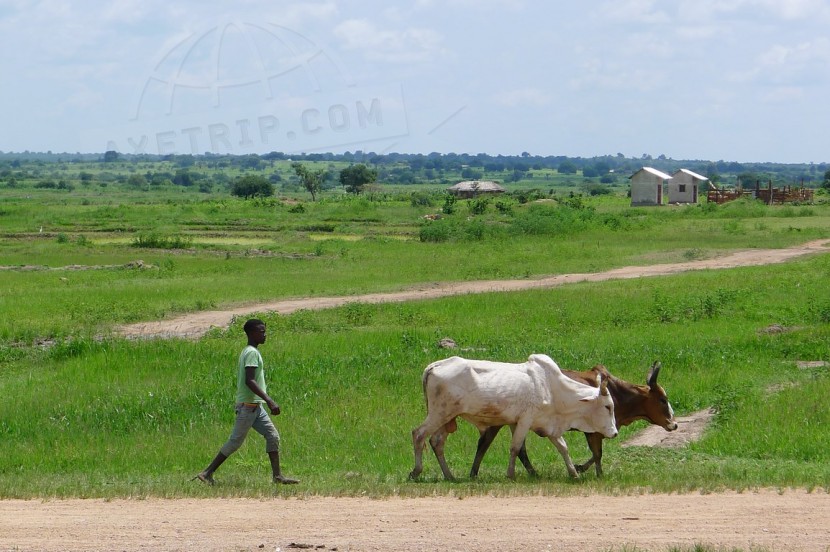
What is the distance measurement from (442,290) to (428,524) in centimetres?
2231

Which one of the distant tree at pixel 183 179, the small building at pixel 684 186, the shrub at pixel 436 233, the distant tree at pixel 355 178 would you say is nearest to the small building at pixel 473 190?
the small building at pixel 684 186

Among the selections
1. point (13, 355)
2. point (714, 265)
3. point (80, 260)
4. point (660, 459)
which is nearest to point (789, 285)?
point (714, 265)

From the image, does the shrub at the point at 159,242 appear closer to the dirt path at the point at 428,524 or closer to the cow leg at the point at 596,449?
the cow leg at the point at 596,449

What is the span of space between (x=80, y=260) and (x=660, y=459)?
106 ft

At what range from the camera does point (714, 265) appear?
3678 cm

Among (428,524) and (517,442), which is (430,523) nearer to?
(428,524)

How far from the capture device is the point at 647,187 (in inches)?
3086

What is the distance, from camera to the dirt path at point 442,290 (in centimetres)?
2503

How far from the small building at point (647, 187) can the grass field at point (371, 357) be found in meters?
32.5

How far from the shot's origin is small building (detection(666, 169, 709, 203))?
7969 centimetres

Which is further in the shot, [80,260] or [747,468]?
[80,260]

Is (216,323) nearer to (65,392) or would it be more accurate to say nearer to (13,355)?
(13,355)

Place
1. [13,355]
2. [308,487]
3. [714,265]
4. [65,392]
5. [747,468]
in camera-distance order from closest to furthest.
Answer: [308,487] < [747,468] < [65,392] < [13,355] < [714,265]

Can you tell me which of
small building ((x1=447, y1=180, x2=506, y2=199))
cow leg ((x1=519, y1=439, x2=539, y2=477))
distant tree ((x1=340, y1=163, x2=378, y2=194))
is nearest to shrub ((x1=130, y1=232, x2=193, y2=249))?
cow leg ((x1=519, y1=439, x2=539, y2=477))
